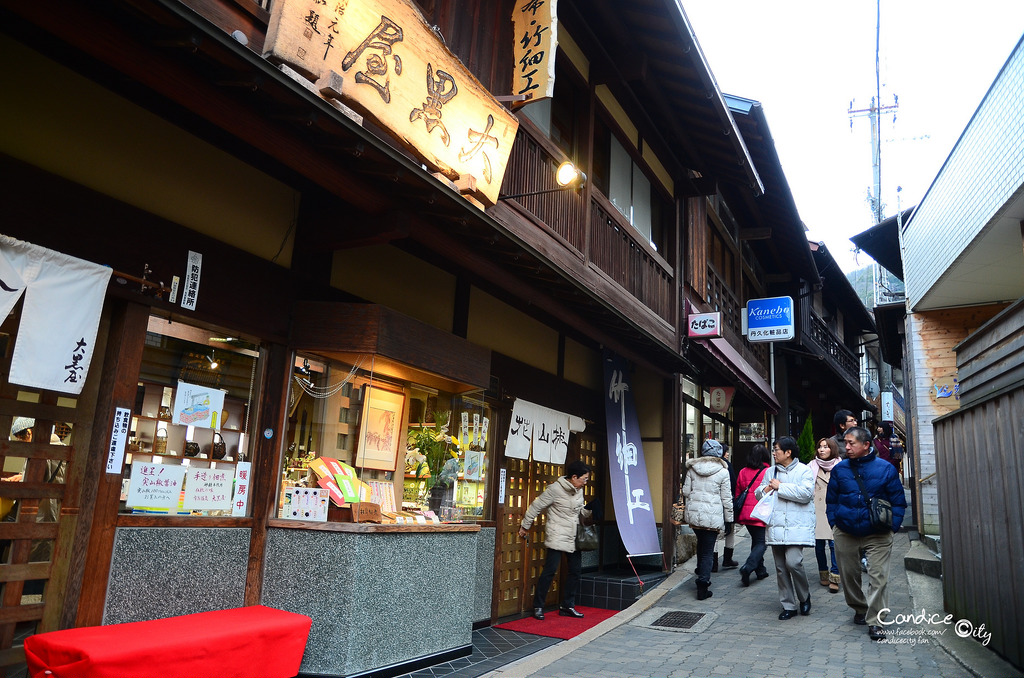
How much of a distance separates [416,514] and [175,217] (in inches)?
162

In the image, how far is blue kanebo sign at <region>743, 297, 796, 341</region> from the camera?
18.0 m

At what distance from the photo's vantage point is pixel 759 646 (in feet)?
27.4

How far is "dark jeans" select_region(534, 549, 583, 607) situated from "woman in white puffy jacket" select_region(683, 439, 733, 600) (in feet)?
6.27

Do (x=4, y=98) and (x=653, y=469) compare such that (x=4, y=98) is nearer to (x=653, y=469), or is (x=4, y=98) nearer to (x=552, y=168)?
(x=552, y=168)

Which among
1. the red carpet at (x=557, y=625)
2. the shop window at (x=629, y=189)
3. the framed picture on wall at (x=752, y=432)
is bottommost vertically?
the red carpet at (x=557, y=625)

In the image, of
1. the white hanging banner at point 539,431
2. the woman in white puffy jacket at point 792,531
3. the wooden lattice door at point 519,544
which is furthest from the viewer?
the white hanging banner at point 539,431

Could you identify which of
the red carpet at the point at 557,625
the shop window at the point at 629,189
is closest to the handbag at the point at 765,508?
the red carpet at the point at 557,625

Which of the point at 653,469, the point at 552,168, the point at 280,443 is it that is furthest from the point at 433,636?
the point at 653,469

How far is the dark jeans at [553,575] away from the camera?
10.4m

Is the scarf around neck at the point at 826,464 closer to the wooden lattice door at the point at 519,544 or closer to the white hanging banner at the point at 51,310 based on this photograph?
the wooden lattice door at the point at 519,544

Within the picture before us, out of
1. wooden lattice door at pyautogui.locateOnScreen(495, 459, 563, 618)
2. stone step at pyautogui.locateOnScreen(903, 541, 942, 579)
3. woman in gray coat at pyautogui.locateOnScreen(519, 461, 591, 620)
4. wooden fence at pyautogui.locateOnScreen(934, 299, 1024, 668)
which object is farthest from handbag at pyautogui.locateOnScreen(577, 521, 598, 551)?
stone step at pyautogui.locateOnScreen(903, 541, 942, 579)

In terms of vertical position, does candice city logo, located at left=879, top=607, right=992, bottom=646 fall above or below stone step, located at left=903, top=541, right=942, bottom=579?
below

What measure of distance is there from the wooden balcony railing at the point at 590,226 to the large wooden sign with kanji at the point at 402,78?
4.09 ft

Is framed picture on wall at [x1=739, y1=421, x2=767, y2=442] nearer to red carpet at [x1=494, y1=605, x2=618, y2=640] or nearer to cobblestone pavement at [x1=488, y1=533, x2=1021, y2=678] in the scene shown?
cobblestone pavement at [x1=488, y1=533, x2=1021, y2=678]
